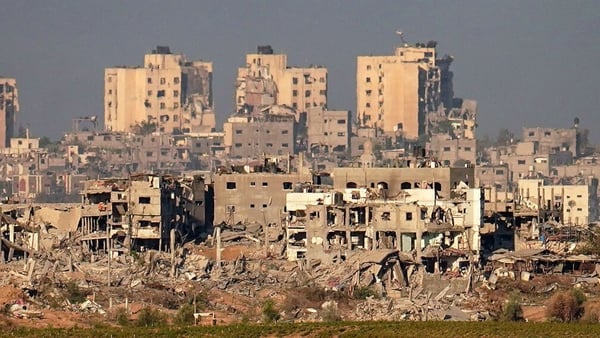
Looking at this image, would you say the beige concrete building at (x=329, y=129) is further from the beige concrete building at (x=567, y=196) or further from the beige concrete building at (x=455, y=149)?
the beige concrete building at (x=567, y=196)

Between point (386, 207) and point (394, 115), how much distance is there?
82.1 metres

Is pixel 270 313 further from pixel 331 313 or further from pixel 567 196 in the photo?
pixel 567 196

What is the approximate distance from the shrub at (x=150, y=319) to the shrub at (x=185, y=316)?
0.29 m

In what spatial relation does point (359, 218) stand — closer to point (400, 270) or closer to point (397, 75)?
point (400, 270)

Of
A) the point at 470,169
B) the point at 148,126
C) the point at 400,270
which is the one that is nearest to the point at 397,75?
the point at 148,126

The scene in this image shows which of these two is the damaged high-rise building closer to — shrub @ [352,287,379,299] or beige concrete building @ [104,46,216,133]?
beige concrete building @ [104,46,216,133]

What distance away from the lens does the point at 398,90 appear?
5448 inches

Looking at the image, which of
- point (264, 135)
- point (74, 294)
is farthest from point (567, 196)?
point (264, 135)

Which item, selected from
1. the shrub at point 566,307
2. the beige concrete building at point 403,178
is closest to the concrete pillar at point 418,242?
the beige concrete building at point 403,178

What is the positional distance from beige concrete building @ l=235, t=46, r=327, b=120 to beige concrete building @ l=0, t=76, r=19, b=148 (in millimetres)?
14433

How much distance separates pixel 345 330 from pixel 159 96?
99606 mm

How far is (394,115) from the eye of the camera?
14075cm

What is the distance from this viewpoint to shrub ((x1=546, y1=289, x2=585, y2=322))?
1932 inches

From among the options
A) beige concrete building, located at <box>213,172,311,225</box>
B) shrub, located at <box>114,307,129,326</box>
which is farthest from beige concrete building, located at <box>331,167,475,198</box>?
shrub, located at <box>114,307,129,326</box>
